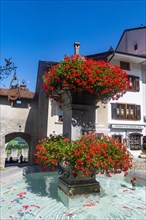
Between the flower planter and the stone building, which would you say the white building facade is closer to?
the stone building

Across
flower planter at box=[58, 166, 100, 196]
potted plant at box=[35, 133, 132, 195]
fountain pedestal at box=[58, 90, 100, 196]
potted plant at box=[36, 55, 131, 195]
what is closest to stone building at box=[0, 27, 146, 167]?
fountain pedestal at box=[58, 90, 100, 196]

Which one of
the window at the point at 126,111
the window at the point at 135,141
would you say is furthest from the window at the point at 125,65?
the window at the point at 135,141

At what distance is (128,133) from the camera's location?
17500 mm

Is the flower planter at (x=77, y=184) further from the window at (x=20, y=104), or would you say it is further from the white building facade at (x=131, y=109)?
the white building facade at (x=131, y=109)

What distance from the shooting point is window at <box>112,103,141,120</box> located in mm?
17094

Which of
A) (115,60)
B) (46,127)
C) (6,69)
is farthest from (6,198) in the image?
(115,60)

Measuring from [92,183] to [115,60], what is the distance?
15.9 meters

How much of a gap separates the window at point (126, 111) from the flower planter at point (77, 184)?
13.0 m

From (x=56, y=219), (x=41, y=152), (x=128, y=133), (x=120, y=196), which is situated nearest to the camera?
(x=56, y=219)

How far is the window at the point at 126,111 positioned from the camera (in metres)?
17.1

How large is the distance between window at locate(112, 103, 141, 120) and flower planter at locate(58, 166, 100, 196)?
12971 millimetres

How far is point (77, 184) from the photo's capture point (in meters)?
4.39

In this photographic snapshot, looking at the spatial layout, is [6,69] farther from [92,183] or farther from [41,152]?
[92,183]

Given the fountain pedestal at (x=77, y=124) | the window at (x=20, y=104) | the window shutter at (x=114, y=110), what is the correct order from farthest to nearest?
Result: the window shutter at (x=114, y=110)
the window at (x=20, y=104)
the fountain pedestal at (x=77, y=124)
